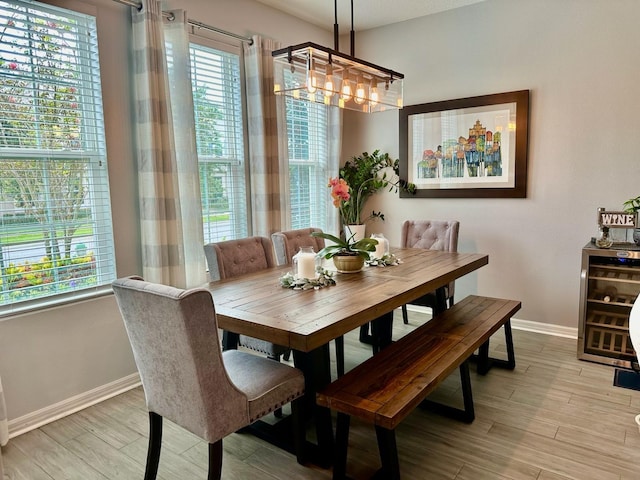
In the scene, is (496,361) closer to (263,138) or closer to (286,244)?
(286,244)

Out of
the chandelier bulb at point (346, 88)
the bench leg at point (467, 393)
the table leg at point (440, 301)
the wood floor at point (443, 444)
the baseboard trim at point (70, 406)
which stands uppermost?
the chandelier bulb at point (346, 88)

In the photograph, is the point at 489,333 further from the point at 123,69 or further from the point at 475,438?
the point at 123,69

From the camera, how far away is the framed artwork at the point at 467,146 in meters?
3.80

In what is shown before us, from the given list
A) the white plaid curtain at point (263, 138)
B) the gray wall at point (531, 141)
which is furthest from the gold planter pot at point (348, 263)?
the gray wall at point (531, 141)

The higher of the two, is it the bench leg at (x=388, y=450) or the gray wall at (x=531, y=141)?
the gray wall at (x=531, y=141)

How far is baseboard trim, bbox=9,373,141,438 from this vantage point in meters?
2.48

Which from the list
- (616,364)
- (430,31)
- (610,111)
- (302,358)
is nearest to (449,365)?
(302,358)

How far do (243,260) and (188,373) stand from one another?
142 centimetres

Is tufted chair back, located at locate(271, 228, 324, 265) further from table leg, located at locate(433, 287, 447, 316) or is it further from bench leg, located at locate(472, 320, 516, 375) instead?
bench leg, located at locate(472, 320, 516, 375)

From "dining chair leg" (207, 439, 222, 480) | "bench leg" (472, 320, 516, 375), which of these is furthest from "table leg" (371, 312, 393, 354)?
"dining chair leg" (207, 439, 222, 480)

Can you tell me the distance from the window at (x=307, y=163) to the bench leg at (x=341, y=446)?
2526 millimetres

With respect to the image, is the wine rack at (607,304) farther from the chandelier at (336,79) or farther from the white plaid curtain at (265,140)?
the white plaid curtain at (265,140)

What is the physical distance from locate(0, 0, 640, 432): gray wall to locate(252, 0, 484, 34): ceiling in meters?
0.10

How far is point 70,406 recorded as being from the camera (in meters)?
2.69
